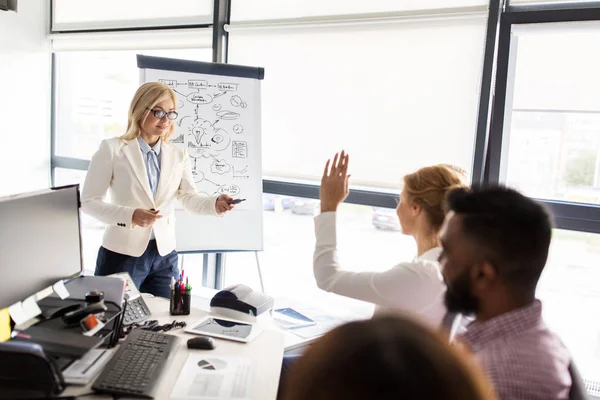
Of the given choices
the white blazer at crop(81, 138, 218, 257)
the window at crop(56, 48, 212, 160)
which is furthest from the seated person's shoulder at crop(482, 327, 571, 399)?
the window at crop(56, 48, 212, 160)

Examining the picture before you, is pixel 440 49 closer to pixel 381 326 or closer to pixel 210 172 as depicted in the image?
pixel 210 172

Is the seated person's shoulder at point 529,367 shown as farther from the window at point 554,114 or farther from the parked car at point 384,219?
the parked car at point 384,219

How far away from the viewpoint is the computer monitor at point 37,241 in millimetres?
1329

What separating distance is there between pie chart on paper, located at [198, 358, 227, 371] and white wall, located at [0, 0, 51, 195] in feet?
10.7

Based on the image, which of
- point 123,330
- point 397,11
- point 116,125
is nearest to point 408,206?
point 123,330

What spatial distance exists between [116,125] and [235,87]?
1.50m

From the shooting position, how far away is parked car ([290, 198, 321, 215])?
10.9ft

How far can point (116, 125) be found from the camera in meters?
4.06

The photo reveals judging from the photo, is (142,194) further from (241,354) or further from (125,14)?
(125,14)

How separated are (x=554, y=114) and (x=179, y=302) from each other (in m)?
2.14

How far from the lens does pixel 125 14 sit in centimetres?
379

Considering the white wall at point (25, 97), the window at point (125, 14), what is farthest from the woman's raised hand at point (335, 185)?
the white wall at point (25, 97)

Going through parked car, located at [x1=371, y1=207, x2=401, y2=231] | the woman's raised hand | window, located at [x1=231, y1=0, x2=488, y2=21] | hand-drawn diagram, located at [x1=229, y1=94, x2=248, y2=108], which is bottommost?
parked car, located at [x1=371, y1=207, x2=401, y2=231]

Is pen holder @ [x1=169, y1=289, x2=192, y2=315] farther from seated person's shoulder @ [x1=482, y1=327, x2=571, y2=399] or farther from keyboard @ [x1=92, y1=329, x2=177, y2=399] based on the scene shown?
seated person's shoulder @ [x1=482, y1=327, x2=571, y2=399]
